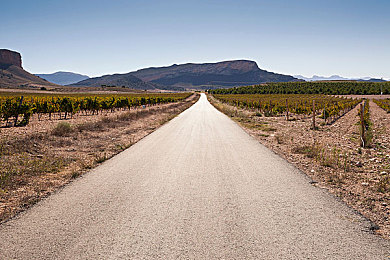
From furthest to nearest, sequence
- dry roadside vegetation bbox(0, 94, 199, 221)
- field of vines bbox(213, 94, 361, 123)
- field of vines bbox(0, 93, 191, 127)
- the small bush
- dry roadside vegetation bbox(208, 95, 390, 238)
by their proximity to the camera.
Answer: field of vines bbox(213, 94, 361, 123), field of vines bbox(0, 93, 191, 127), the small bush, dry roadside vegetation bbox(0, 94, 199, 221), dry roadside vegetation bbox(208, 95, 390, 238)

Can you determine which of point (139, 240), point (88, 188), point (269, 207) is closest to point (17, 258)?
point (139, 240)

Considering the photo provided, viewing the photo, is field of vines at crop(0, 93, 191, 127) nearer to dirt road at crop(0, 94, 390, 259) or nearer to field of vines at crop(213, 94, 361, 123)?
dirt road at crop(0, 94, 390, 259)

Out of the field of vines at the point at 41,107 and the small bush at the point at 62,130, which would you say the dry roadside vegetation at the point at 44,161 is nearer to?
the small bush at the point at 62,130

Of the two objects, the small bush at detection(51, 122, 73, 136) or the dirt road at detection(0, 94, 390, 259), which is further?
the small bush at detection(51, 122, 73, 136)

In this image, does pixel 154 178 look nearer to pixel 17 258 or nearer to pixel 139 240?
pixel 139 240

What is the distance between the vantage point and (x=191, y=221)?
4.42 meters

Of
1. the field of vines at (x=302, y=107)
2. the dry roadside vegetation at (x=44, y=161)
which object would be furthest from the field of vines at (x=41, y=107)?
the field of vines at (x=302, y=107)

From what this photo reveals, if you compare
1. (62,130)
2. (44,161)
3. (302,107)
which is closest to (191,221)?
(44,161)

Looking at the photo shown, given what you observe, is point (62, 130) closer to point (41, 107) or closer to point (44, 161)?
point (44, 161)

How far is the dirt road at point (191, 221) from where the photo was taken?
3.56 m

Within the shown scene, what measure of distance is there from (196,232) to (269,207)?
1619 millimetres

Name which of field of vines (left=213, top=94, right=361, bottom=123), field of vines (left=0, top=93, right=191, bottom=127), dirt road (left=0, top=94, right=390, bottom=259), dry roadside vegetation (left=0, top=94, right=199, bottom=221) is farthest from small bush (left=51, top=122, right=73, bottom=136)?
field of vines (left=213, top=94, right=361, bottom=123)

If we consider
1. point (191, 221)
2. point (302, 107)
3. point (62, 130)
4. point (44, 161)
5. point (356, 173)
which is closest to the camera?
point (191, 221)

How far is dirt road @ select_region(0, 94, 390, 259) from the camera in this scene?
356 centimetres
